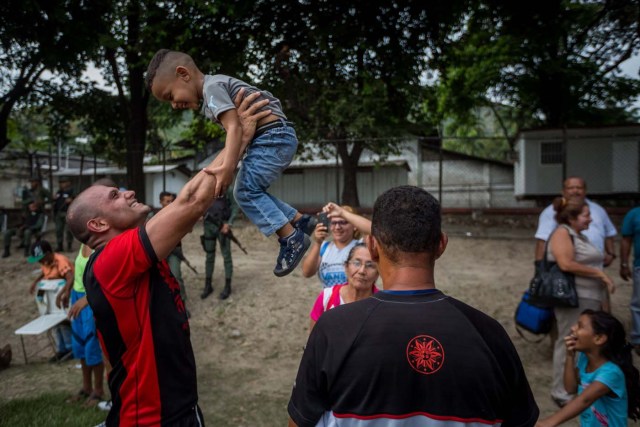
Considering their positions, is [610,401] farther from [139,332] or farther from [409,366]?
[139,332]

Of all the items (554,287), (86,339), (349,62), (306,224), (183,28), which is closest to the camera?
(306,224)

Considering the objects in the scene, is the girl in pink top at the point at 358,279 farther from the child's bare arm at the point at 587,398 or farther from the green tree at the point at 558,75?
the green tree at the point at 558,75

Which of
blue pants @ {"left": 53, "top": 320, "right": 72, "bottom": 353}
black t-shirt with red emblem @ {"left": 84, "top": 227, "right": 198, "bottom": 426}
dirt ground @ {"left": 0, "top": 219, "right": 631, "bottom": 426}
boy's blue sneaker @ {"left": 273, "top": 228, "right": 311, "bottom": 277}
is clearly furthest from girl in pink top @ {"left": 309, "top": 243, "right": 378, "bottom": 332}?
blue pants @ {"left": 53, "top": 320, "right": 72, "bottom": 353}

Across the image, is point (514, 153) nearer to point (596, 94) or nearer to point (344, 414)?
point (596, 94)

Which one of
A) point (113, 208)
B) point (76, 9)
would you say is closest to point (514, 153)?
point (76, 9)

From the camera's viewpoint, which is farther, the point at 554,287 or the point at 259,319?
the point at 259,319

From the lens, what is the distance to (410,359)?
1622 mm

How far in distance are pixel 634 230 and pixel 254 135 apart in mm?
5842

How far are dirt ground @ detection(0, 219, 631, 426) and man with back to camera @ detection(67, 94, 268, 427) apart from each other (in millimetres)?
3443

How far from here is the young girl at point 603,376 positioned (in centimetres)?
330

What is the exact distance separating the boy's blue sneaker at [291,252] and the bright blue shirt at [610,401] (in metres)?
2.27

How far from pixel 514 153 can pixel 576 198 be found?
15.7 meters

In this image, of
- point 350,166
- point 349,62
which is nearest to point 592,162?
point 350,166

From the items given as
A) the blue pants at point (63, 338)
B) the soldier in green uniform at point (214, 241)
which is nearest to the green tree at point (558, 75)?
the soldier in green uniform at point (214, 241)
